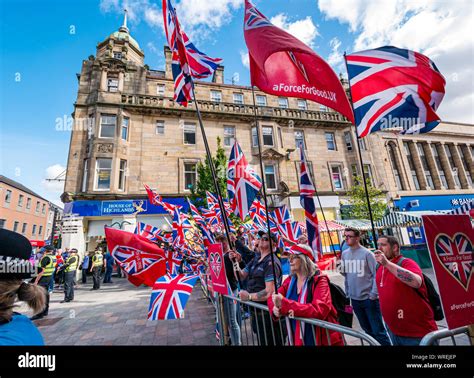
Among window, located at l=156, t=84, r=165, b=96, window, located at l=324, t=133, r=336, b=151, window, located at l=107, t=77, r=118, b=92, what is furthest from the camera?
window, located at l=324, t=133, r=336, b=151

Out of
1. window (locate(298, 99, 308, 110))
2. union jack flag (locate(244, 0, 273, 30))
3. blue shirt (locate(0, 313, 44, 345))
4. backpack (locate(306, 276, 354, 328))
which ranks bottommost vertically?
backpack (locate(306, 276, 354, 328))

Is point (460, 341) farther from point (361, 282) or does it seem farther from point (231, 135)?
point (231, 135)

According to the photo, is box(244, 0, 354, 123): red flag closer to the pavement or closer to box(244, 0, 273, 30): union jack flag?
box(244, 0, 273, 30): union jack flag

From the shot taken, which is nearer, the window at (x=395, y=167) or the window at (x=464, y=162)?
the window at (x=395, y=167)

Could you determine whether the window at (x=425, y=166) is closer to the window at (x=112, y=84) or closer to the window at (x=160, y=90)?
the window at (x=160, y=90)

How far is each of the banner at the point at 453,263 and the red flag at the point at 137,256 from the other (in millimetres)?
4030

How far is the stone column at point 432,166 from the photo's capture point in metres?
22.2

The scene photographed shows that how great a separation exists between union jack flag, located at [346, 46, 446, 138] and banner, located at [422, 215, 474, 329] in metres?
1.60

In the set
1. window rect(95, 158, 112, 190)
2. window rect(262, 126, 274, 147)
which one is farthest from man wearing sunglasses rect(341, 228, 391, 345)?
window rect(262, 126, 274, 147)

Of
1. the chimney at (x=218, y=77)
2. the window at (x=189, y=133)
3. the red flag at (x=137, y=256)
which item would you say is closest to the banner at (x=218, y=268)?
the red flag at (x=137, y=256)

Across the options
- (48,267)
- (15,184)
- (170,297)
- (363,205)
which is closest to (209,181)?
(48,267)

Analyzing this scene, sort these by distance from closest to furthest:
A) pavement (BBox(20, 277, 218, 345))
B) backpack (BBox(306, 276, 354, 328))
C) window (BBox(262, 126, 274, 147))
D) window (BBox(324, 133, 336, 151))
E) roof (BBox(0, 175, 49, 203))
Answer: backpack (BBox(306, 276, 354, 328)) < pavement (BBox(20, 277, 218, 345)) < window (BBox(262, 126, 274, 147)) < window (BBox(324, 133, 336, 151)) < roof (BBox(0, 175, 49, 203))

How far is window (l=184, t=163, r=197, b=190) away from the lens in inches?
650
